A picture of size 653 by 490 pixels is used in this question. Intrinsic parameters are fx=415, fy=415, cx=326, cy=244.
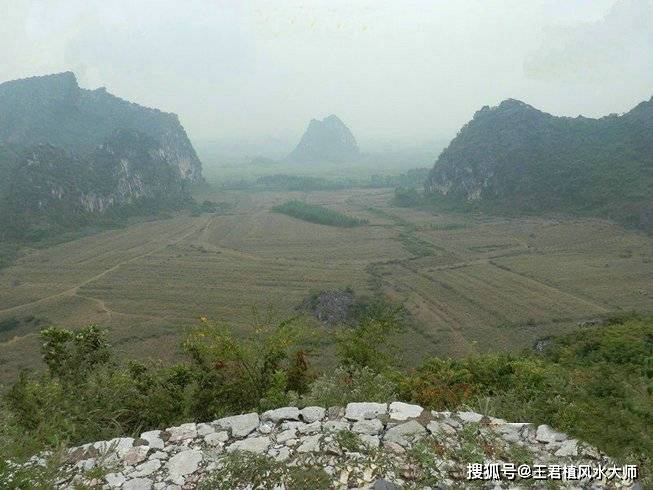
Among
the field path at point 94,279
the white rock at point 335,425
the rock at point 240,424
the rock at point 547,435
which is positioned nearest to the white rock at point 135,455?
the rock at point 240,424

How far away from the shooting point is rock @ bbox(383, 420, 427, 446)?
480 centimetres

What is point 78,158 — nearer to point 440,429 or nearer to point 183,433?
point 183,433

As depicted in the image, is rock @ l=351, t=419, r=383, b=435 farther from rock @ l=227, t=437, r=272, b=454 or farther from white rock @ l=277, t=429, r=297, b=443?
rock @ l=227, t=437, r=272, b=454

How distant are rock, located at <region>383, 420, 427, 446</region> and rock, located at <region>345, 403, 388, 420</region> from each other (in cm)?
37

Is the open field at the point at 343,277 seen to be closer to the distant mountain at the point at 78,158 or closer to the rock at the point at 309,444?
the rock at the point at 309,444

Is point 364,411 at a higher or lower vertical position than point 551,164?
lower

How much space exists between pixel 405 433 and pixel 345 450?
779 millimetres

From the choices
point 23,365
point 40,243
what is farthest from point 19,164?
point 23,365

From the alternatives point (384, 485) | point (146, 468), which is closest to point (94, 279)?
point (146, 468)

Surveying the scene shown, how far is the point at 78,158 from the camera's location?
9225 cm

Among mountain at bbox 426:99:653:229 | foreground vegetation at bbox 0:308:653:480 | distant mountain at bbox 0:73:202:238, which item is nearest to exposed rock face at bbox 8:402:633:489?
foreground vegetation at bbox 0:308:653:480

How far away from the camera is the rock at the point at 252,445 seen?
4766 mm

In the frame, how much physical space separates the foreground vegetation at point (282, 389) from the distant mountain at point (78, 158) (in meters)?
74.5

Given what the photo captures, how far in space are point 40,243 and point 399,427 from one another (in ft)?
254
